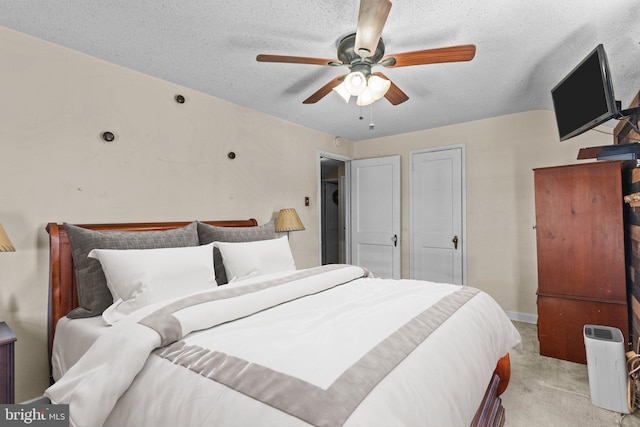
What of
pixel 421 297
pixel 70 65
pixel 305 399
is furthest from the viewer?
pixel 70 65

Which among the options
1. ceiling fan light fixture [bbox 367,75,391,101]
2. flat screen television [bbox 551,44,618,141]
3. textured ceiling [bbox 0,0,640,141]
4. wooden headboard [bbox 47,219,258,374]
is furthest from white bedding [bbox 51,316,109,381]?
flat screen television [bbox 551,44,618,141]

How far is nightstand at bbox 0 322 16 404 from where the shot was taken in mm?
1641

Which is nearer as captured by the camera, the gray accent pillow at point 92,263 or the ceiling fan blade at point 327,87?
the gray accent pillow at point 92,263

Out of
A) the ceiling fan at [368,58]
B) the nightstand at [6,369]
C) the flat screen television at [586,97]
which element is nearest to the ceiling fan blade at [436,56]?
the ceiling fan at [368,58]

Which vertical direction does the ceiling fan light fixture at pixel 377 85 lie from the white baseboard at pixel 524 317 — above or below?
above

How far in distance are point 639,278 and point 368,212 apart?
303 cm

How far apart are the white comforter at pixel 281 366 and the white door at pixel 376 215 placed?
2813 mm

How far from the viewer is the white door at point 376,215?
4.66 metres

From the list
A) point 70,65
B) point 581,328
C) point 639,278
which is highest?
point 70,65

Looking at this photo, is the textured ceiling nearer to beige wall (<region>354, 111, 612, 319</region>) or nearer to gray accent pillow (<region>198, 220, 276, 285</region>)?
beige wall (<region>354, 111, 612, 319</region>)

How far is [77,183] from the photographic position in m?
2.31

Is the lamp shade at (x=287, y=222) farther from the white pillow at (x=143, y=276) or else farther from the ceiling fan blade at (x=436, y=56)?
the ceiling fan blade at (x=436, y=56)

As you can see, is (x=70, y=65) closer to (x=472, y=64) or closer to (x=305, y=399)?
(x=305, y=399)

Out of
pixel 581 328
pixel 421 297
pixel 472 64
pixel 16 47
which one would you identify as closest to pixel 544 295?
pixel 581 328
